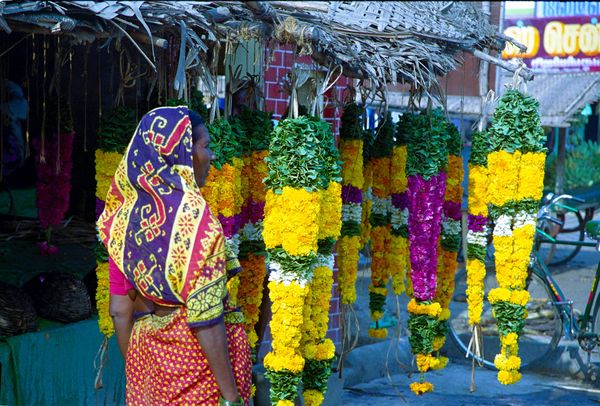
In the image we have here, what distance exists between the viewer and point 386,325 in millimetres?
8523

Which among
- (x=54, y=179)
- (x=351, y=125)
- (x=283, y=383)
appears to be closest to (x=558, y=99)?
(x=351, y=125)

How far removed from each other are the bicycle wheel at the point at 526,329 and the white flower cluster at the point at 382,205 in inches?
86.0

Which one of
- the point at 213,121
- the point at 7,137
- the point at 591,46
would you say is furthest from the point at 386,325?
the point at 591,46

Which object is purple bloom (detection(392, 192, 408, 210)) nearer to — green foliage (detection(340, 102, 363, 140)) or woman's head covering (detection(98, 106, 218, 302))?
green foliage (detection(340, 102, 363, 140))

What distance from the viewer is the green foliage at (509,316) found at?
5338 mm

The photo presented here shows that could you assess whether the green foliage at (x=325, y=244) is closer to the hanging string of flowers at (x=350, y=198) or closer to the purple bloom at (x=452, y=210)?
the hanging string of flowers at (x=350, y=198)

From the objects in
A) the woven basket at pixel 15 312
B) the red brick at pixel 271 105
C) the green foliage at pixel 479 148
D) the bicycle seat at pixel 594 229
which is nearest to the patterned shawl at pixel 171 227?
the woven basket at pixel 15 312

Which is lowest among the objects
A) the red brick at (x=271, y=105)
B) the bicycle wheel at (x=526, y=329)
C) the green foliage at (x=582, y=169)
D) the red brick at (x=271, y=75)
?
the bicycle wheel at (x=526, y=329)

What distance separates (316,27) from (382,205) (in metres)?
1.89

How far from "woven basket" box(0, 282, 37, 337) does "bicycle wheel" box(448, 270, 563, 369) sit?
3865 millimetres

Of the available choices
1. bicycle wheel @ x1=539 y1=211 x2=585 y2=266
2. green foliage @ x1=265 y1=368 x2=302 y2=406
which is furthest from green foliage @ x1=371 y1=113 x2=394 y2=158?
bicycle wheel @ x1=539 y1=211 x2=585 y2=266

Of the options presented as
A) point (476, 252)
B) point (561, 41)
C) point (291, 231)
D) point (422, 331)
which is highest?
point (561, 41)

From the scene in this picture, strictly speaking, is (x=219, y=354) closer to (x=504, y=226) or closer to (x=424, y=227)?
(x=424, y=227)

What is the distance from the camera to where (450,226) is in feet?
19.7
